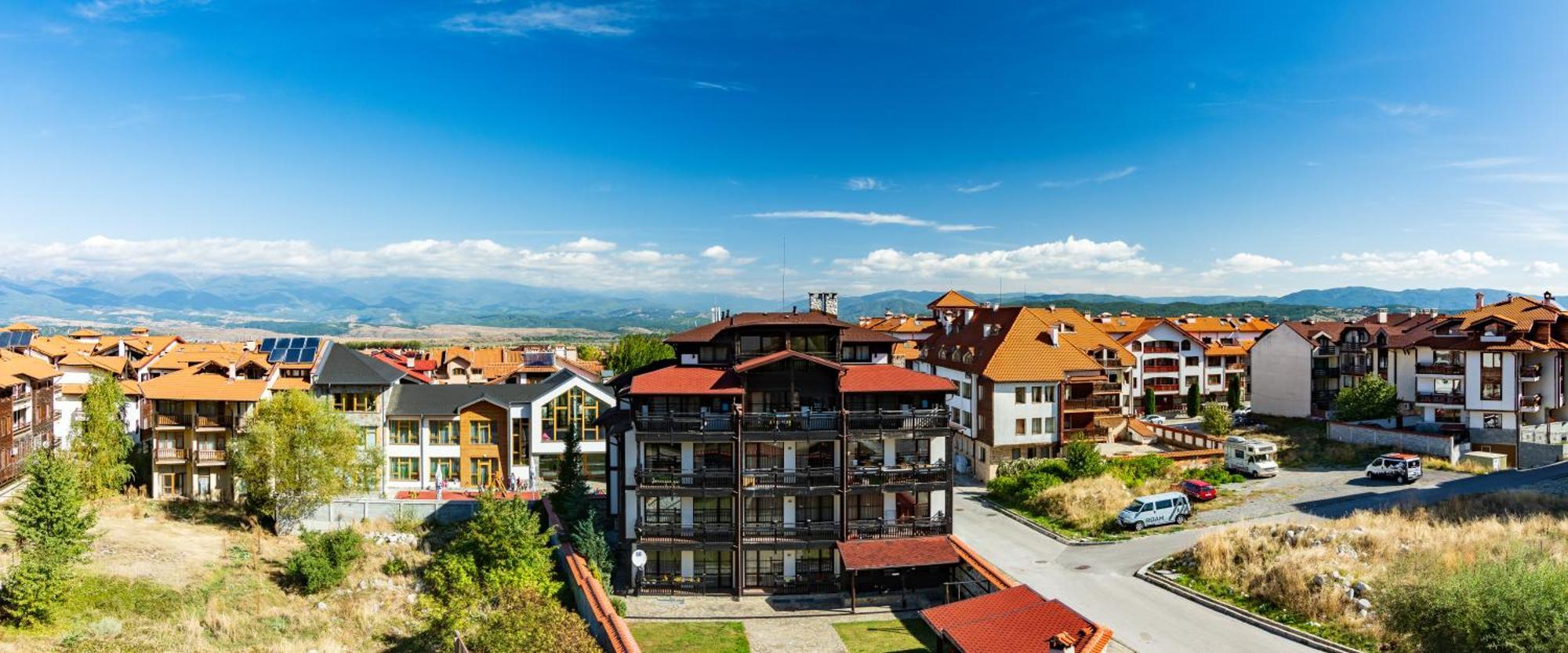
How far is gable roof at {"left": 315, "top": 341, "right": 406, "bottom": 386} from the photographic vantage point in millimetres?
50750

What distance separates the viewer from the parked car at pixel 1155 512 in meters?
39.4

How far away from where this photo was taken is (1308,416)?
64562 millimetres

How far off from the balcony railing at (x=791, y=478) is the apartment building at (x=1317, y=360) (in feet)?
157

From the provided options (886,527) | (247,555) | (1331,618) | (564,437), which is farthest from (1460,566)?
(247,555)

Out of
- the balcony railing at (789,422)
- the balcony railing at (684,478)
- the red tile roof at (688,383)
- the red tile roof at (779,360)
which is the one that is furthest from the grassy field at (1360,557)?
the red tile roof at (688,383)

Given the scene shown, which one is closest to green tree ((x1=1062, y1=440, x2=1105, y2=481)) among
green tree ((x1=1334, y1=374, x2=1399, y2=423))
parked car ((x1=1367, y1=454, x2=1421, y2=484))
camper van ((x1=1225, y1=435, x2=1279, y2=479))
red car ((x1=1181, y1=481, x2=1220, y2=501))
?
red car ((x1=1181, y1=481, x2=1220, y2=501))

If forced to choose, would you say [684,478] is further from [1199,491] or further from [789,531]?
[1199,491]

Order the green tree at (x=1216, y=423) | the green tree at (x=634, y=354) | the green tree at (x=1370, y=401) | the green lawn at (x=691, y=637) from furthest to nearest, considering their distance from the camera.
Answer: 1. the green tree at (x=634, y=354)
2. the green tree at (x=1216, y=423)
3. the green tree at (x=1370, y=401)
4. the green lawn at (x=691, y=637)

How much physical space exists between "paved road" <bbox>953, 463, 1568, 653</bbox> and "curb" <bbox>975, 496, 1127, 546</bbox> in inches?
12.8

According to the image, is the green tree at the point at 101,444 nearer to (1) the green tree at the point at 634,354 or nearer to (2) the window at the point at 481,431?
(2) the window at the point at 481,431

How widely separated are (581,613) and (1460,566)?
29.2 meters

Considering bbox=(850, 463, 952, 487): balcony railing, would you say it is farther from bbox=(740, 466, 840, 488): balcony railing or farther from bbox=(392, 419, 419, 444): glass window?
bbox=(392, 419, 419, 444): glass window

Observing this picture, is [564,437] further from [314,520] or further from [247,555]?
[247,555]

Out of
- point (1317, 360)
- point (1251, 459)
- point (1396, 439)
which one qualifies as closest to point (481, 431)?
point (1251, 459)
